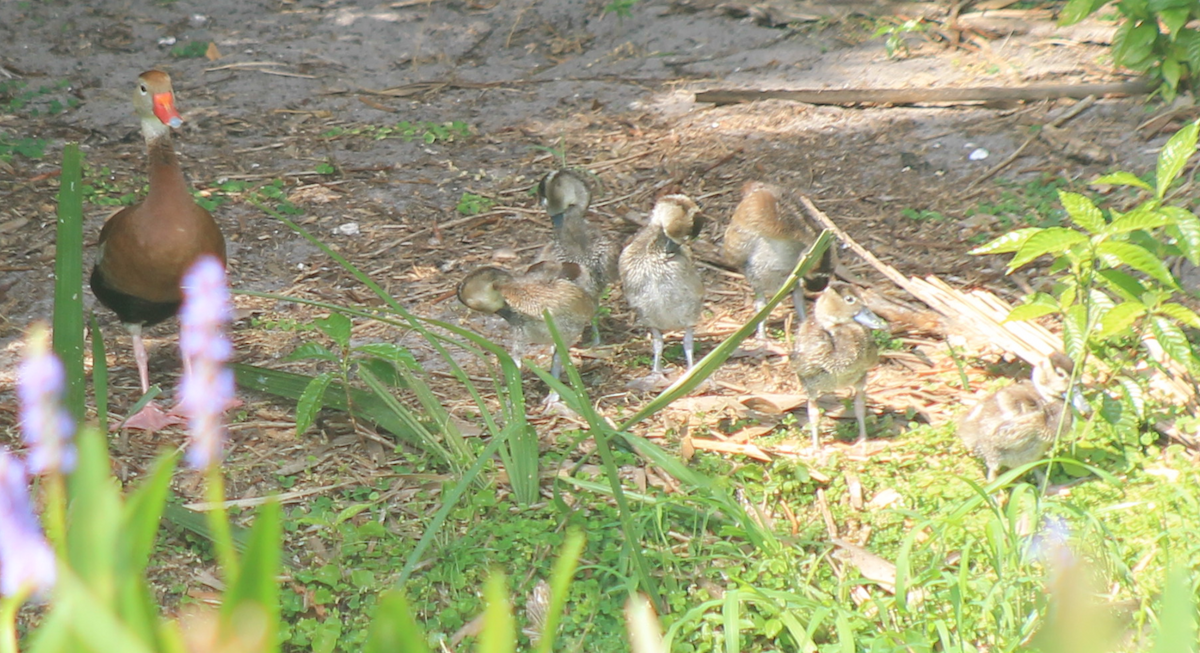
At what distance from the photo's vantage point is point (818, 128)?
7547 millimetres

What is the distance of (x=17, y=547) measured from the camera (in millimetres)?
1063

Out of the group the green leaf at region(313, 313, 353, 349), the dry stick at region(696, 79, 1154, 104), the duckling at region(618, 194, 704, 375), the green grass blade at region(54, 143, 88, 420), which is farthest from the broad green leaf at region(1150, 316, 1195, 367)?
the dry stick at region(696, 79, 1154, 104)

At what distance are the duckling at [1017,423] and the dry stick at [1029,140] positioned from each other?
2543mm

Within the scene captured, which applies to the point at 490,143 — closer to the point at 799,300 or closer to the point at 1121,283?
the point at 799,300

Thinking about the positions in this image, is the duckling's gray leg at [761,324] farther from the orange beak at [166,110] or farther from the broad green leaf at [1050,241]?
the orange beak at [166,110]

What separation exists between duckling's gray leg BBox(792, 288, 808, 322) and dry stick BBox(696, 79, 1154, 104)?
259 centimetres

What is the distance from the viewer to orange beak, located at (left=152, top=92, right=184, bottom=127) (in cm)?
511

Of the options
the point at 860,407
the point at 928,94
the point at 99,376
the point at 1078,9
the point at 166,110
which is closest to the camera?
the point at 99,376

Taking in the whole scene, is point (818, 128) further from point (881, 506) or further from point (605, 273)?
point (881, 506)

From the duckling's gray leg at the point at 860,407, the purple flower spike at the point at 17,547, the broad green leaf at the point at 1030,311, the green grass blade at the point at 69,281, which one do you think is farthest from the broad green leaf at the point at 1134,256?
the purple flower spike at the point at 17,547

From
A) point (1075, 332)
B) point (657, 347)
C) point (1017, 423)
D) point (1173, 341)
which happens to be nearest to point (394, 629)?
point (1017, 423)

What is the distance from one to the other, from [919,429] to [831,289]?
68 centimetres

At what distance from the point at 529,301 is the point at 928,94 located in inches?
160

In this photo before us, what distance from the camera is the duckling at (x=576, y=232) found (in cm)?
560
